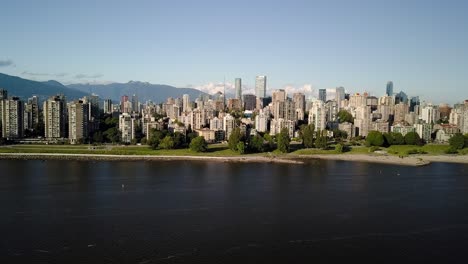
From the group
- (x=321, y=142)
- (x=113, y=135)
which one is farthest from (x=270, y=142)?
(x=113, y=135)

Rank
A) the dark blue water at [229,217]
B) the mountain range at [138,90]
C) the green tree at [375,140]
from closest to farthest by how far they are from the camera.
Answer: the dark blue water at [229,217]
the green tree at [375,140]
the mountain range at [138,90]

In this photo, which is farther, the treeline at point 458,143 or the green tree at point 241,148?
the treeline at point 458,143

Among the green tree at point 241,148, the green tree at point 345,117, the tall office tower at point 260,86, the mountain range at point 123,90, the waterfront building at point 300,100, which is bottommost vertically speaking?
the green tree at point 241,148

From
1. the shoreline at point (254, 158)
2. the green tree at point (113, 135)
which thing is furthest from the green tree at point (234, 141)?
the green tree at point (113, 135)

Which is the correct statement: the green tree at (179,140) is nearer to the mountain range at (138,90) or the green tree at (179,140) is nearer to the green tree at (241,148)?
the green tree at (241,148)

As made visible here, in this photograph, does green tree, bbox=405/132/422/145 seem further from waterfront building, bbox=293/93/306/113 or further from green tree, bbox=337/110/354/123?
waterfront building, bbox=293/93/306/113

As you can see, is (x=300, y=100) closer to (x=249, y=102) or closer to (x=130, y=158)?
(x=249, y=102)
